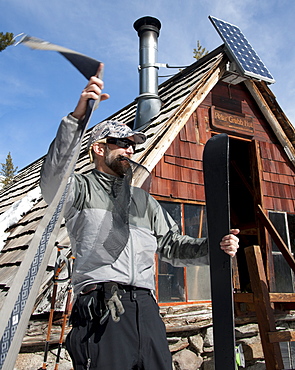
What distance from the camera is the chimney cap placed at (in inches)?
295

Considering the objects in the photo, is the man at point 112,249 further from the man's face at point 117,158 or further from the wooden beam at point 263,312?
the wooden beam at point 263,312

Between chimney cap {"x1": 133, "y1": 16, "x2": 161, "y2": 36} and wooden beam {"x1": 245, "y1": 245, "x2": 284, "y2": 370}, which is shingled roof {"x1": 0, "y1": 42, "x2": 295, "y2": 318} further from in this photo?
wooden beam {"x1": 245, "y1": 245, "x2": 284, "y2": 370}

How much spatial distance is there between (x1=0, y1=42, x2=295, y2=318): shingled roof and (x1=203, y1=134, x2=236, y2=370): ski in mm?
2029

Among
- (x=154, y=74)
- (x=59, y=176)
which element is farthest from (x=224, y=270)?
(x=154, y=74)

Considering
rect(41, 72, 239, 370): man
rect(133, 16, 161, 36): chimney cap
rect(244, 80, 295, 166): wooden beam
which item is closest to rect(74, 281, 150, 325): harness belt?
rect(41, 72, 239, 370): man

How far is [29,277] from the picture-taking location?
1.58 meters

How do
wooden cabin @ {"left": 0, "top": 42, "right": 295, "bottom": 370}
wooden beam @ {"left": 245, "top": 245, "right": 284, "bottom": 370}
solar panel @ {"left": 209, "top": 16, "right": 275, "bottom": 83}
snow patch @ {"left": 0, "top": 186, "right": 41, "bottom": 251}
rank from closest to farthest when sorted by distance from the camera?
wooden beam @ {"left": 245, "top": 245, "right": 284, "bottom": 370} → wooden cabin @ {"left": 0, "top": 42, "right": 295, "bottom": 370} → snow patch @ {"left": 0, "top": 186, "right": 41, "bottom": 251} → solar panel @ {"left": 209, "top": 16, "right": 275, "bottom": 83}

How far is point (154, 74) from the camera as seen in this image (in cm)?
722

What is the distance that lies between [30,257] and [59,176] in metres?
0.43

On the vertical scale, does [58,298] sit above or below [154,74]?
below

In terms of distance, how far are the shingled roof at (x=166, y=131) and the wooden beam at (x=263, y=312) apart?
1.94 metres

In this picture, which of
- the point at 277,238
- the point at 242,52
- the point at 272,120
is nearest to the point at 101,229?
the point at 277,238

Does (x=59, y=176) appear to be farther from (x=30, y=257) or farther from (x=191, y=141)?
(x=191, y=141)

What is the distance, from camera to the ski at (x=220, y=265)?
232 centimetres
